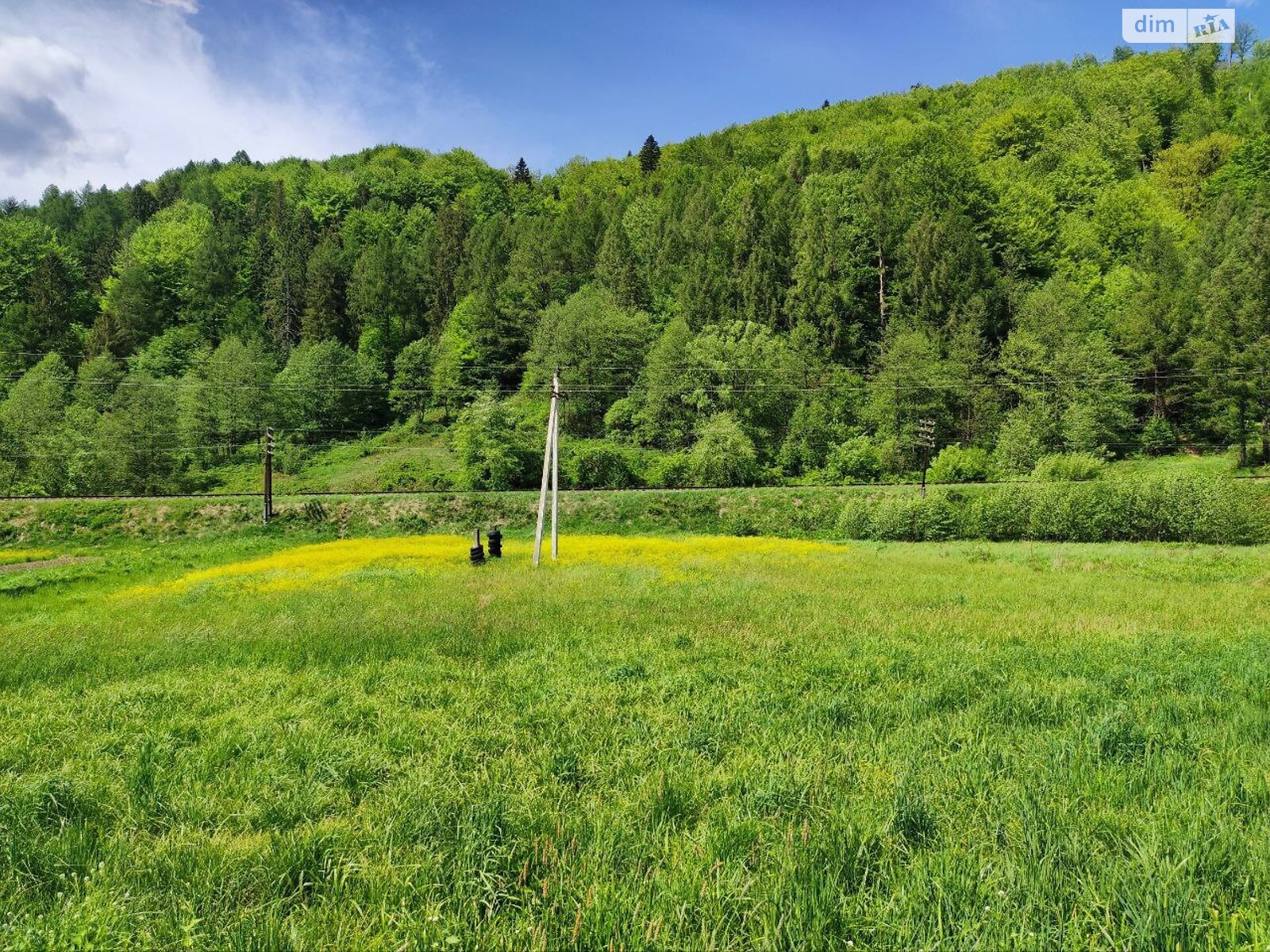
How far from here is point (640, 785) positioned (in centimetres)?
401

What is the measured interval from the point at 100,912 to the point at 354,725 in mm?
3168

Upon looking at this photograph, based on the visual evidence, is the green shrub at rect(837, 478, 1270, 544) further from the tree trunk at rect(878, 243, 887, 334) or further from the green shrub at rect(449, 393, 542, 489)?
the tree trunk at rect(878, 243, 887, 334)

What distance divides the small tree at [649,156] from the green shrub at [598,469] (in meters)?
117

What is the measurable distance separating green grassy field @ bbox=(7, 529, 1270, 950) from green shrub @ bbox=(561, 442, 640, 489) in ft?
155

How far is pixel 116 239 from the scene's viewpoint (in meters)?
123

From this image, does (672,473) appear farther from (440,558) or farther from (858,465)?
(440,558)

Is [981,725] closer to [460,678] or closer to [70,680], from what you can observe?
[460,678]

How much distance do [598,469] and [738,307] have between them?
122 ft

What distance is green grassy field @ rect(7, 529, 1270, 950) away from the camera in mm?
2605

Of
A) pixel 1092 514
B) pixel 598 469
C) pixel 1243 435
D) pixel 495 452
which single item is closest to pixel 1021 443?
pixel 1243 435

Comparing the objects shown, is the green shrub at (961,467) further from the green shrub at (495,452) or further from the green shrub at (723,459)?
the green shrub at (495,452)

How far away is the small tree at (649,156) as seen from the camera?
151m

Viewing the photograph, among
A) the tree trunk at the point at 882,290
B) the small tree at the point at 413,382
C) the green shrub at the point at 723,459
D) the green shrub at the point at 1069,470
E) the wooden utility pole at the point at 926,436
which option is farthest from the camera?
the small tree at the point at 413,382

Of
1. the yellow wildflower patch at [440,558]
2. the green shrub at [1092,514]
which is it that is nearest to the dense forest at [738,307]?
the green shrub at [1092,514]
